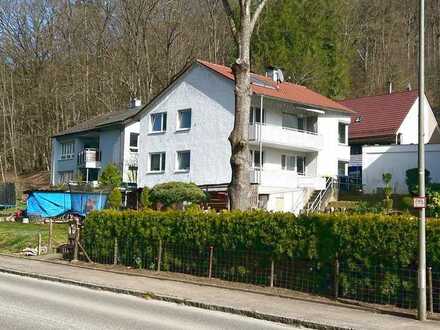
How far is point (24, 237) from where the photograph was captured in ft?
91.8

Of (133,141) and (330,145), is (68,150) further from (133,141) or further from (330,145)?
(330,145)

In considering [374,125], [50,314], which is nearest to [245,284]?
[50,314]

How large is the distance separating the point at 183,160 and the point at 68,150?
20325 mm

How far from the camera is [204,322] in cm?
1261

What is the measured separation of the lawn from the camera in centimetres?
→ 2684

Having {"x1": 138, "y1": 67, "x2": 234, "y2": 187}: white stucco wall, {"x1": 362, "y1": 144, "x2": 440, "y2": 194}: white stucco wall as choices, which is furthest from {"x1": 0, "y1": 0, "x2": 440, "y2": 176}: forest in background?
{"x1": 362, "y1": 144, "x2": 440, "y2": 194}: white stucco wall

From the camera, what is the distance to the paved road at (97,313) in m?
11.7

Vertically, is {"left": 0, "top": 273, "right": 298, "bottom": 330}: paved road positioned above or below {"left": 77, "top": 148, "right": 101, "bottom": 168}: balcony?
below

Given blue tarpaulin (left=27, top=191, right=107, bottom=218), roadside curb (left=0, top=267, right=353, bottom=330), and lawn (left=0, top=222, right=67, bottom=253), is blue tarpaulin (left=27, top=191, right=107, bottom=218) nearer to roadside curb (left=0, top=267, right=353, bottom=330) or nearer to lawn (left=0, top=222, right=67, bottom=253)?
lawn (left=0, top=222, right=67, bottom=253)

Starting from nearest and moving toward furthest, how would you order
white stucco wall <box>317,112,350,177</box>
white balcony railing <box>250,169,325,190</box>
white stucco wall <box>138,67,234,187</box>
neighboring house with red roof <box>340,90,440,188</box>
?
white balcony railing <box>250,169,325,190</box> → white stucco wall <box>138,67,234,187</box> → white stucco wall <box>317,112,350,177</box> → neighboring house with red roof <box>340,90,440,188</box>

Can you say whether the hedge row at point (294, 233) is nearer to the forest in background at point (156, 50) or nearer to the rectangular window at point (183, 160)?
the rectangular window at point (183, 160)

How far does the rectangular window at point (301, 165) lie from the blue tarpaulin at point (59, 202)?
45.7 ft

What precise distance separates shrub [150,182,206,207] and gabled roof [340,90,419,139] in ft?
62.2

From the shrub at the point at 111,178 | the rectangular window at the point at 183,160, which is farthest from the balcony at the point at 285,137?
the shrub at the point at 111,178
